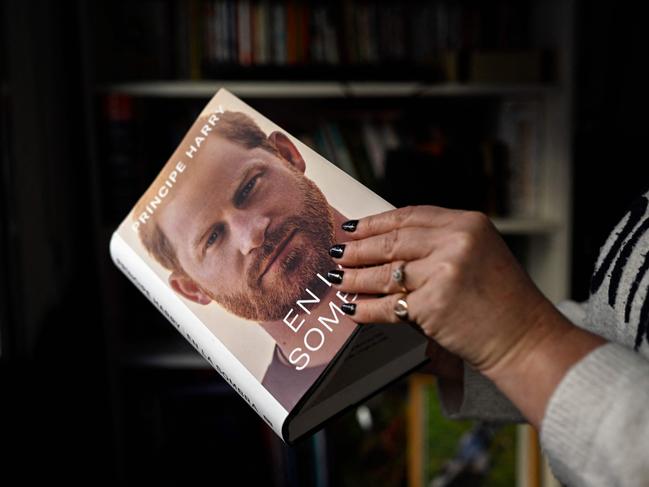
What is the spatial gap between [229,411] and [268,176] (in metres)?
1.14

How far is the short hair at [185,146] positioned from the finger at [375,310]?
0.21 m

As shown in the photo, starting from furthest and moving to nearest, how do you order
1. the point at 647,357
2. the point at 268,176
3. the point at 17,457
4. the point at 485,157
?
the point at 485,157, the point at 17,457, the point at 268,176, the point at 647,357

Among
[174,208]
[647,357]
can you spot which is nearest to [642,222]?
[647,357]

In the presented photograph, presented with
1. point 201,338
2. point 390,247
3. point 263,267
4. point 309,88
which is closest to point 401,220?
point 390,247

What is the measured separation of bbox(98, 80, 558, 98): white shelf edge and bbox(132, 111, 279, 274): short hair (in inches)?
31.4

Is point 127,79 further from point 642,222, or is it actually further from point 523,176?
point 642,222

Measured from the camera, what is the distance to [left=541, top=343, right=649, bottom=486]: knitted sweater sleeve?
0.44 m

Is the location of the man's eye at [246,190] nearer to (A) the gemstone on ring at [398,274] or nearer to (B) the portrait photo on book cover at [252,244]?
(B) the portrait photo on book cover at [252,244]

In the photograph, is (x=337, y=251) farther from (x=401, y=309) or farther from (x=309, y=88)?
(x=309, y=88)

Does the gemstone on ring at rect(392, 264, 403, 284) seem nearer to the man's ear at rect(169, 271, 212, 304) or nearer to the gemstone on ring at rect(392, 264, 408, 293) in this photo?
the gemstone on ring at rect(392, 264, 408, 293)

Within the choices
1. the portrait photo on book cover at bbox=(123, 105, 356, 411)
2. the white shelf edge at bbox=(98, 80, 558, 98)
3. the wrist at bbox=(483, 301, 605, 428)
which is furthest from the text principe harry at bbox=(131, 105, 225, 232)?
the white shelf edge at bbox=(98, 80, 558, 98)

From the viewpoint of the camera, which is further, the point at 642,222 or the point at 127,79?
the point at 127,79

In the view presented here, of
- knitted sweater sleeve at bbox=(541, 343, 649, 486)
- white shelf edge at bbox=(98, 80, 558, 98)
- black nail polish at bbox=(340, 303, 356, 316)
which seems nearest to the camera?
knitted sweater sleeve at bbox=(541, 343, 649, 486)

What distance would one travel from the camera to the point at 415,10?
1.65m
